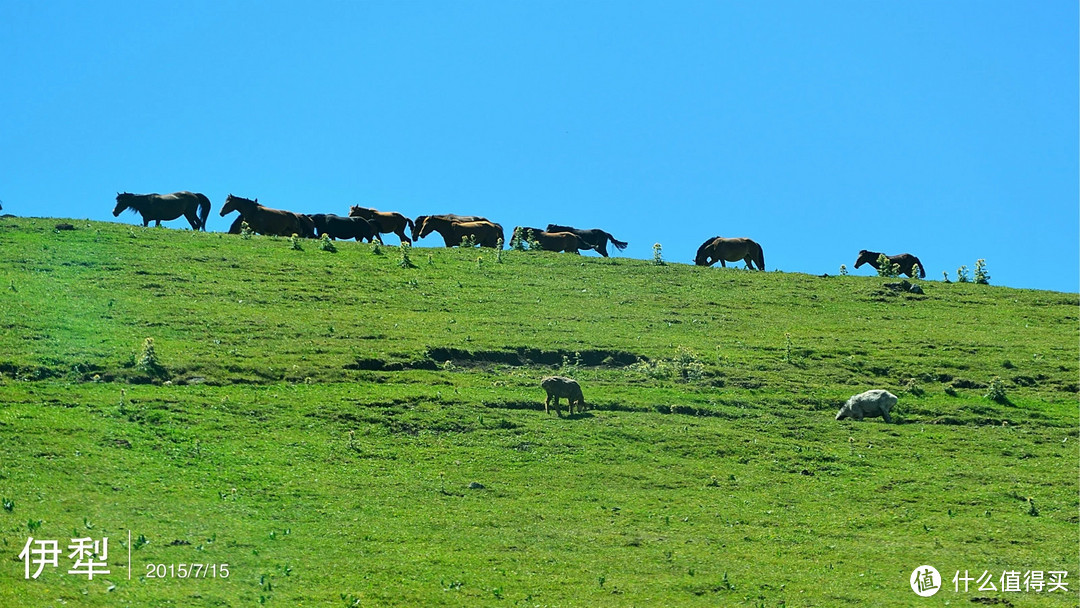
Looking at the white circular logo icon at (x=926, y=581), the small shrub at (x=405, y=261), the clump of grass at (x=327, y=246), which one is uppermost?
the clump of grass at (x=327, y=246)

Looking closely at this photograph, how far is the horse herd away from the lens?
57938 mm

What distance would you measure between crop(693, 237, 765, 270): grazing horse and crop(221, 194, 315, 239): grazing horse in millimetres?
16561

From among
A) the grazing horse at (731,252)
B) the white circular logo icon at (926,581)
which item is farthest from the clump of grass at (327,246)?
the white circular logo icon at (926,581)

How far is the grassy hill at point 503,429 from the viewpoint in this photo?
24078 mm

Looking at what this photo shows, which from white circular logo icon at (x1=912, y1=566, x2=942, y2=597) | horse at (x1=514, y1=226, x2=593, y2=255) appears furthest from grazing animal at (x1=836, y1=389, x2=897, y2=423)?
horse at (x1=514, y1=226, x2=593, y2=255)

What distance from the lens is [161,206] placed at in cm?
5828

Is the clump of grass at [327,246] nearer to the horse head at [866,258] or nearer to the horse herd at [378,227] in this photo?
the horse herd at [378,227]

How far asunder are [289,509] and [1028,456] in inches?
716

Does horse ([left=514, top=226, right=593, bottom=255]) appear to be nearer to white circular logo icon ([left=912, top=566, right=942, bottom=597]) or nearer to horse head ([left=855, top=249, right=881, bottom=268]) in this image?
horse head ([left=855, top=249, right=881, bottom=268])

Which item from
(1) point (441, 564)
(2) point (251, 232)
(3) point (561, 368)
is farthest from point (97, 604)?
(2) point (251, 232)

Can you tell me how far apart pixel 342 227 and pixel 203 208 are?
6052 millimetres

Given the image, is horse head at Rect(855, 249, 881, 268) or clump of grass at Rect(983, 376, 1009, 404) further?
horse head at Rect(855, 249, 881, 268)

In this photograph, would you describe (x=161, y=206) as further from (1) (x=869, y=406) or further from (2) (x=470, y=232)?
(1) (x=869, y=406)

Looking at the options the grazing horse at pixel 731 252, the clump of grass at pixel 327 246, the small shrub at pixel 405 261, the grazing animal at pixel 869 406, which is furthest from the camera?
the grazing horse at pixel 731 252
